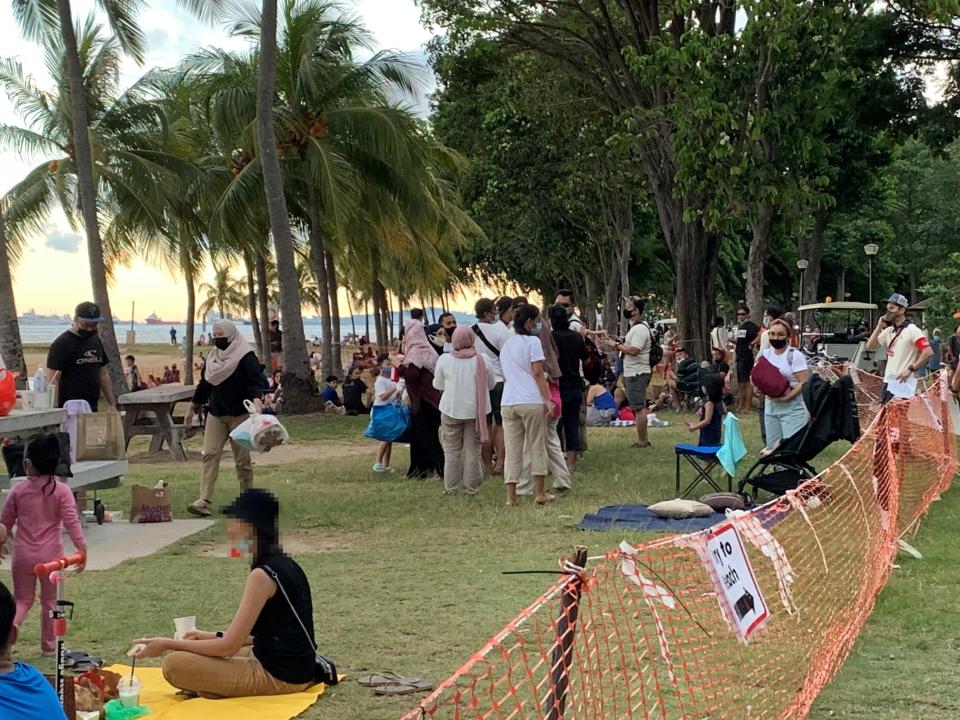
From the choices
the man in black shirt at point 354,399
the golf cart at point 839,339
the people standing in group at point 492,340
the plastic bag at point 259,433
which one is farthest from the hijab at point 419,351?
the golf cart at point 839,339

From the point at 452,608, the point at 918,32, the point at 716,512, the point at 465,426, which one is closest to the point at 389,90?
the point at 918,32

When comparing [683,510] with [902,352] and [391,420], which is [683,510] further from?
[391,420]

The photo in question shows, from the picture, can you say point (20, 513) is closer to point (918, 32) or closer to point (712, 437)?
point (712, 437)

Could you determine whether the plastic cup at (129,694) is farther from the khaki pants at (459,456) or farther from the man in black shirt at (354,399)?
the man in black shirt at (354,399)

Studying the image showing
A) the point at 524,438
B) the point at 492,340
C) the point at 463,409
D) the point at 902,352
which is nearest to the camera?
the point at 524,438

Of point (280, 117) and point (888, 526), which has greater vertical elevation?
point (280, 117)

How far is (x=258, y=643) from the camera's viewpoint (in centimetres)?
531

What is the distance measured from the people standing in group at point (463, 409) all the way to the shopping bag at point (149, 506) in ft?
8.83

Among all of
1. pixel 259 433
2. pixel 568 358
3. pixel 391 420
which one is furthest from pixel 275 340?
pixel 259 433

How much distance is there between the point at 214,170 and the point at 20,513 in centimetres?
2343

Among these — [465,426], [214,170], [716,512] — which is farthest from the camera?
[214,170]

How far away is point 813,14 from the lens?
16.9 metres

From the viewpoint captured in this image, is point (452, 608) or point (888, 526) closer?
point (452, 608)

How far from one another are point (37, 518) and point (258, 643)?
5.38ft
